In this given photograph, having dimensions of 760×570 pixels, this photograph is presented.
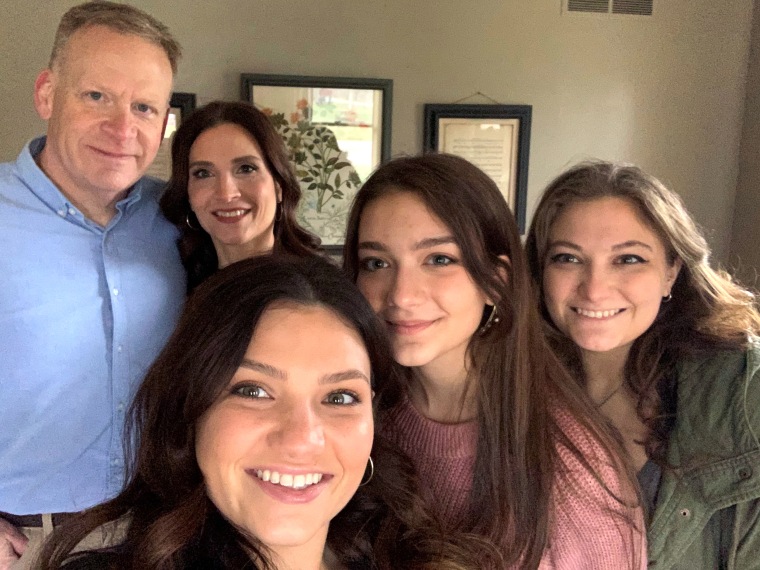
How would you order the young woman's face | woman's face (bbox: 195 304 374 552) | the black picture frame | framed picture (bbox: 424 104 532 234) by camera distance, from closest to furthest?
woman's face (bbox: 195 304 374 552) → the young woman's face → the black picture frame → framed picture (bbox: 424 104 532 234)

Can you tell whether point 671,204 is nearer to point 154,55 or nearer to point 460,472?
point 460,472

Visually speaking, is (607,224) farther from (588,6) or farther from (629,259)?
(588,6)

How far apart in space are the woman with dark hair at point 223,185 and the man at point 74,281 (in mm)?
244

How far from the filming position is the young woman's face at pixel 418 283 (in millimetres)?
1297

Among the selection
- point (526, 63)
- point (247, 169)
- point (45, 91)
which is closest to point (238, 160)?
point (247, 169)

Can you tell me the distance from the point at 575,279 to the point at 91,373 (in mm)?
1259

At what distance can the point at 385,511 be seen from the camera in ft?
4.09

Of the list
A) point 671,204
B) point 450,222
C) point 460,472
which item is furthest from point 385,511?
point 671,204

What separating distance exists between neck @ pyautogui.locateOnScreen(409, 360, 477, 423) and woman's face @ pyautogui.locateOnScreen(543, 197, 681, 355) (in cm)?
34

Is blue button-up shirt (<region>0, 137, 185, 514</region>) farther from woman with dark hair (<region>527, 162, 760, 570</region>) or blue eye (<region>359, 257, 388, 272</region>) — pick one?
woman with dark hair (<region>527, 162, 760, 570</region>)

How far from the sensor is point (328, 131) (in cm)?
285

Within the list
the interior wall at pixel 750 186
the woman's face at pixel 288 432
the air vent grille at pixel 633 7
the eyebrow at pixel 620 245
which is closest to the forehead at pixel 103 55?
the woman's face at pixel 288 432

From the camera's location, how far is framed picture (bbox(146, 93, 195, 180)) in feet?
8.75

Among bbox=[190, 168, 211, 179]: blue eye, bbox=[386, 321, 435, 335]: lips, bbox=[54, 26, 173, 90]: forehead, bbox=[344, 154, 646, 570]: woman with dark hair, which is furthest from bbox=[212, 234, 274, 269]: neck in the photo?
bbox=[386, 321, 435, 335]: lips
